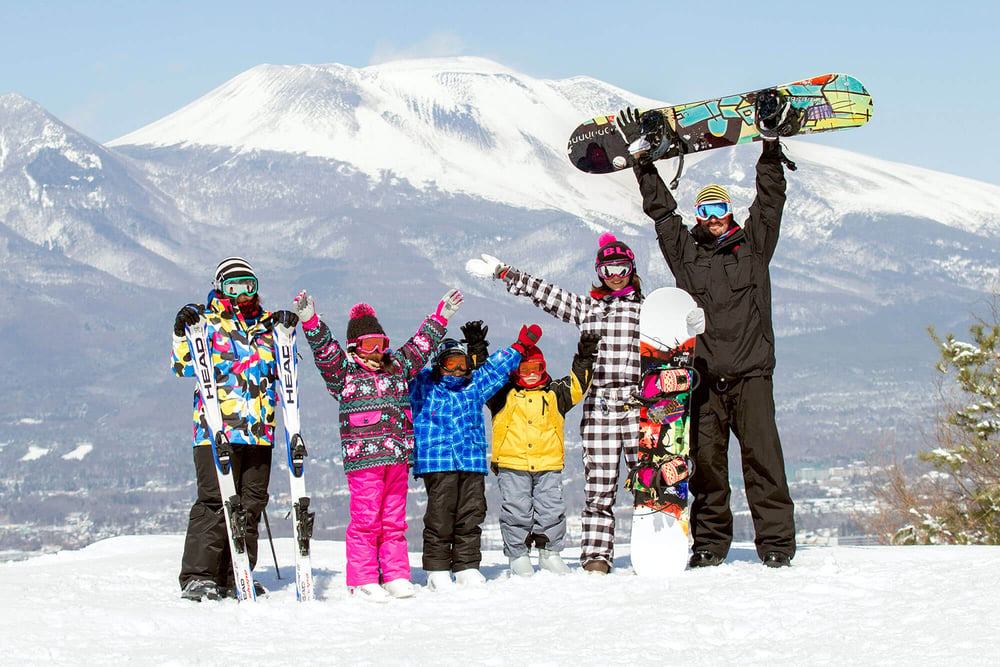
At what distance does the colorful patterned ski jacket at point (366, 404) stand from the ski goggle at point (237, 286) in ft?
1.41

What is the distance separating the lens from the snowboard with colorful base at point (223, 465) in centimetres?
629

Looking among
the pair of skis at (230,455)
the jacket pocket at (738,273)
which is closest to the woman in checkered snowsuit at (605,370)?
the jacket pocket at (738,273)

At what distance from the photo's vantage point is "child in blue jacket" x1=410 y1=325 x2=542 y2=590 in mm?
6957

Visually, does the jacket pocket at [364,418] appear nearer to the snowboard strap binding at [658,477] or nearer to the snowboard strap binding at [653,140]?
the snowboard strap binding at [658,477]

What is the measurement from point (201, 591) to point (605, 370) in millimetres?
2836

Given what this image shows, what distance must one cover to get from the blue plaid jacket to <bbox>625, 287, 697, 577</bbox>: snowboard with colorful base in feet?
3.08

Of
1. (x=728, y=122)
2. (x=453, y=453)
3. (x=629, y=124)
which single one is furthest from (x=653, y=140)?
(x=453, y=453)

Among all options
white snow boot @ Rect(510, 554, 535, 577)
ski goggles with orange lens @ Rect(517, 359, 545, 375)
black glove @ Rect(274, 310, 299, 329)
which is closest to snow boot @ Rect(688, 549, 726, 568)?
white snow boot @ Rect(510, 554, 535, 577)

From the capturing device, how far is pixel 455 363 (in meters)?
7.20

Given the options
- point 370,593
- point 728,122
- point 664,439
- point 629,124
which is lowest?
point 370,593

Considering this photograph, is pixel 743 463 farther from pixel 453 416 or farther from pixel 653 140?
pixel 653 140

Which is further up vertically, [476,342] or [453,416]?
[476,342]

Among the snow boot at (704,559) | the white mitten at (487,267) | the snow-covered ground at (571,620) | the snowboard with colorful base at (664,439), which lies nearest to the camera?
the snow-covered ground at (571,620)

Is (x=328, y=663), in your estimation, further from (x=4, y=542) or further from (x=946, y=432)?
(x=4, y=542)
